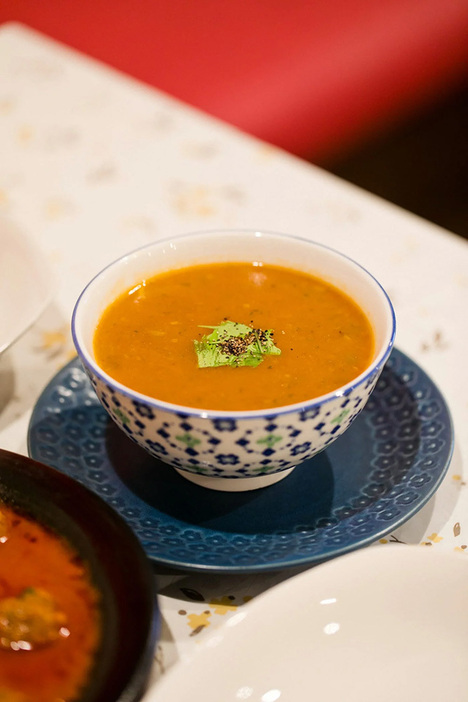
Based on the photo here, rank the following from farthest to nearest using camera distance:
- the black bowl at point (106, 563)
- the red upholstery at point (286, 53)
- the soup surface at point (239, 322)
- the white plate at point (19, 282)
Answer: the red upholstery at point (286, 53)
the white plate at point (19, 282)
the soup surface at point (239, 322)
the black bowl at point (106, 563)

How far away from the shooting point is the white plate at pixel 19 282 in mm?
1200

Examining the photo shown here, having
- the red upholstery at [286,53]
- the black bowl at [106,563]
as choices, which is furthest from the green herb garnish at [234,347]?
the red upholstery at [286,53]

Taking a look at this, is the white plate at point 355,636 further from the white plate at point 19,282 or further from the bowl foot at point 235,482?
the white plate at point 19,282

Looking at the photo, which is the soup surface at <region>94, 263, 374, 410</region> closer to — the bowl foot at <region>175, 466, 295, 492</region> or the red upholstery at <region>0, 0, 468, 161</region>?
the bowl foot at <region>175, 466, 295, 492</region>

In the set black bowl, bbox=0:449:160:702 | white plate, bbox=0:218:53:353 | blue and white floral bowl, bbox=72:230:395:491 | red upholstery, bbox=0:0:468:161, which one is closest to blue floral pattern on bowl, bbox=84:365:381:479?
blue and white floral bowl, bbox=72:230:395:491

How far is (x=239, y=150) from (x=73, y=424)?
1.09 meters

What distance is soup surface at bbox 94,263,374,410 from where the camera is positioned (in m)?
0.99

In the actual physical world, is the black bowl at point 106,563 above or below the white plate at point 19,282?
above

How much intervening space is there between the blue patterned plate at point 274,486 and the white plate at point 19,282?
0.35ft

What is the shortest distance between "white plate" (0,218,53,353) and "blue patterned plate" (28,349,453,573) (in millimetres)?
108

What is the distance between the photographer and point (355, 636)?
79 centimetres

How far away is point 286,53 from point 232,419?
8.19 feet

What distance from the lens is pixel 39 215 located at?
1.80 meters

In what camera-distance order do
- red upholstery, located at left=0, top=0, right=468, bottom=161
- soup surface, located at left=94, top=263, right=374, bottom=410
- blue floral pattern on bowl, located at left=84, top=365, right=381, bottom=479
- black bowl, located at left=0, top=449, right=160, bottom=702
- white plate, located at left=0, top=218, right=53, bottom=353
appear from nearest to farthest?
1. black bowl, located at left=0, top=449, right=160, bottom=702
2. blue floral pattern on bowl, located at left=84, top=365, right=381, bottom=479
3. soup surface, located at left=94, top=263, right=374, bottom=410
4. white plate, located at left=0, top=218, right=53, bottom=353
5. red upholstery, located at left=0, top=0, right=468, bottom=161
